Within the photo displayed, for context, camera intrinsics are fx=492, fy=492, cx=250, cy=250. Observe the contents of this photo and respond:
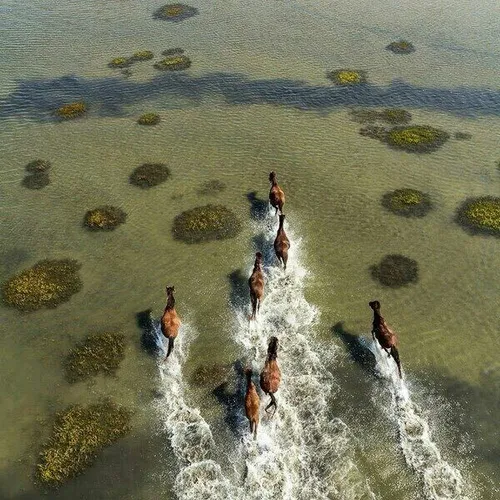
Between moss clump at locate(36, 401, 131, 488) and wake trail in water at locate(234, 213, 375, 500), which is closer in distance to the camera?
wake trail in water at locate(234, 213, 375, 500)

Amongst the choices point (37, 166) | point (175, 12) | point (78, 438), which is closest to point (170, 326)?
point (78, 438)

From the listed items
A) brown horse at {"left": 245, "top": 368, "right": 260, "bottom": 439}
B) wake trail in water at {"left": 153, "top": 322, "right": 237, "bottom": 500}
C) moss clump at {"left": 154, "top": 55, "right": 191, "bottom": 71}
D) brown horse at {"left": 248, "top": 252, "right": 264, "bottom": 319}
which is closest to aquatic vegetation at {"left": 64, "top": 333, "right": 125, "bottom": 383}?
wake trail in water at {"left": 153, "top": 322, "right": 237, "bottom": 500}

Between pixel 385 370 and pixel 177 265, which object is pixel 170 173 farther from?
pixel 385 370

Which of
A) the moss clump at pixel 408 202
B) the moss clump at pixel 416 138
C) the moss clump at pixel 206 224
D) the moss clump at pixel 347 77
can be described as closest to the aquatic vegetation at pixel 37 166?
the moss clump at pixel 206 224

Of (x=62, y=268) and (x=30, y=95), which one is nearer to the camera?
(x=62, y=268)

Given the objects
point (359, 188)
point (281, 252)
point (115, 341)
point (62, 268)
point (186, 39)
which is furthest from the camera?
point (186, 39)

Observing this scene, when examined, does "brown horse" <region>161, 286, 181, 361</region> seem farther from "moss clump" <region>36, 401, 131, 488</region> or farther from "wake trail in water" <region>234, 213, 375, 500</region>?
"moss clump" <region>36, 401, 131, 488</region>

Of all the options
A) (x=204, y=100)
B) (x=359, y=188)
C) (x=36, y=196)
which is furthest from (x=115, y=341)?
(x=204, y=100)

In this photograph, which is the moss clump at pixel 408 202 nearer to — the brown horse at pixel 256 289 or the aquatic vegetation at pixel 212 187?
the aquatic vegetation at pixel 212 187
